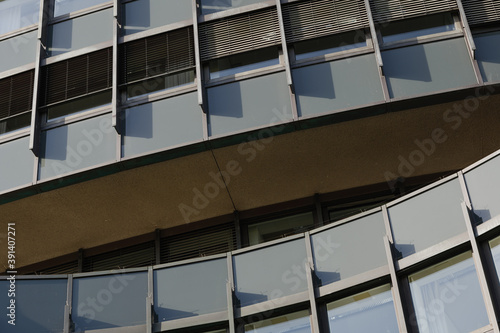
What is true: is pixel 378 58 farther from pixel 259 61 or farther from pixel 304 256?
pixel 304 256

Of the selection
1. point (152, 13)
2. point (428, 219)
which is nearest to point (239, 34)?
→ point (152, 13)

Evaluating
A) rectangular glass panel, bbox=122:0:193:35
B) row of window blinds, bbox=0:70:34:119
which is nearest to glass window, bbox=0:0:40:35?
row of window blinds, bbox=0:70:34:119

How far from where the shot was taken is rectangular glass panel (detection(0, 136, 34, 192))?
50.6ft

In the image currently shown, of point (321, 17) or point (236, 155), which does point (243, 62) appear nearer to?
point (321, 17)

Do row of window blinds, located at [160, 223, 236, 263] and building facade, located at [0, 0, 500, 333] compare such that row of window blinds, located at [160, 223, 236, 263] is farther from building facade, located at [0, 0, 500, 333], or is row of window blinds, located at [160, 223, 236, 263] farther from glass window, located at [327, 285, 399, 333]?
glass window, located at [327, 285, 399, 333]

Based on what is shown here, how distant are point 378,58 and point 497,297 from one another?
17.8 feet

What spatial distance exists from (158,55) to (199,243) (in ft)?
12.6

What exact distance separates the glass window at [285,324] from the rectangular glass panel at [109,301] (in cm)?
186

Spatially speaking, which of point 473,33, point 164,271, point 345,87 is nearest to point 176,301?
point 164,271

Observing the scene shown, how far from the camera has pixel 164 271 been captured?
13844 mm

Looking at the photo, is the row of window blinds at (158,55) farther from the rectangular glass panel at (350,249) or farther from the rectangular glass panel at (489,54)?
the rectangular glass panel at (489,54)

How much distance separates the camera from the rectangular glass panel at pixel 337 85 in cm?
1466

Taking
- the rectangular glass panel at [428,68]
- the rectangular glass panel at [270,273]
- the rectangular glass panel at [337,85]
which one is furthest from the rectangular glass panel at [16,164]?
the rectangular glass panel at [428,68]

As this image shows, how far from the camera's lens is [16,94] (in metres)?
16.5
